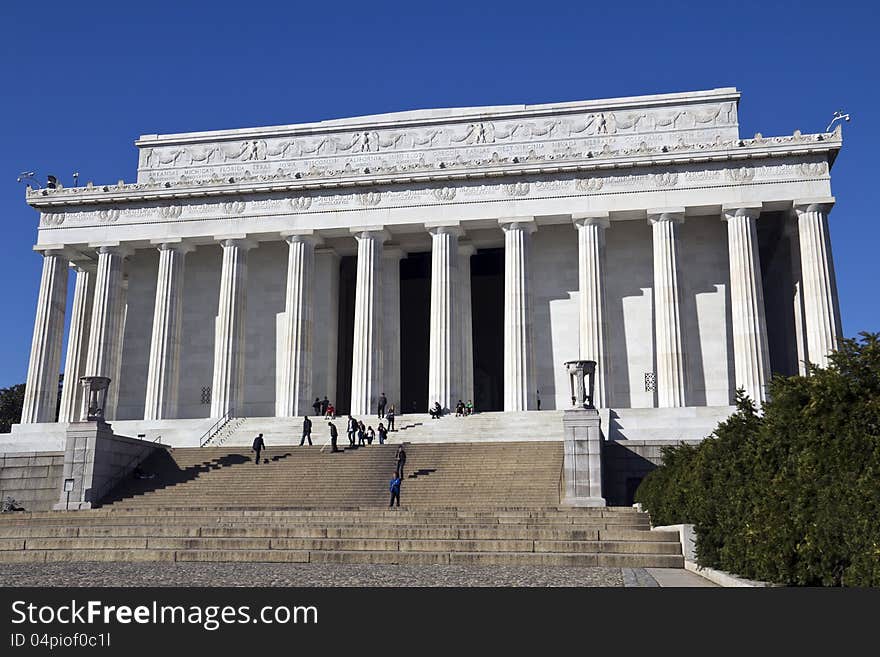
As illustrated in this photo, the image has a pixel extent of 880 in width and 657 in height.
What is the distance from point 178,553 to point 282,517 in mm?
5399

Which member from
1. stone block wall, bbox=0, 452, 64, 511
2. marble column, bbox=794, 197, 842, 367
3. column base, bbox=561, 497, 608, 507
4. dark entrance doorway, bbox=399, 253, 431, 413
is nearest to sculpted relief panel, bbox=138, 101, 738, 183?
marble column, bbox=794, 197, 842, 367

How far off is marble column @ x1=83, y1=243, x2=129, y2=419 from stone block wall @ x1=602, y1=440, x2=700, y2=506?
28860 mm

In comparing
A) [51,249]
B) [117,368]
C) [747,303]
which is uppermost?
[51,249]

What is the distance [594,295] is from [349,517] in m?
24.2

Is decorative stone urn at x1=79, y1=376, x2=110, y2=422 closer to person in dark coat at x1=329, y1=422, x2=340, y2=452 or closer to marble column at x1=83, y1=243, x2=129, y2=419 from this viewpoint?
person in dark coat at x1=329, y1=422, x2=340, y2=452

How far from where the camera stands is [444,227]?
1864 inches

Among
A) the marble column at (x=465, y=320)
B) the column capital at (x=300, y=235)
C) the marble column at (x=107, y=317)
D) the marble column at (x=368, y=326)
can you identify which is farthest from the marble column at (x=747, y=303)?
the marble column at (x=107, y=317)

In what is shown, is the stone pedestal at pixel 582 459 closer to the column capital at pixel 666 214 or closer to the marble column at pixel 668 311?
the marble column at pixel 668 311

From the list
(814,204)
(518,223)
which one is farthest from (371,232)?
(814,204)

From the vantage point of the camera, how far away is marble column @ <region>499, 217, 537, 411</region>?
146ft

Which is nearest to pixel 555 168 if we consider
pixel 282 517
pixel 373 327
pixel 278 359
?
pixel 373 327

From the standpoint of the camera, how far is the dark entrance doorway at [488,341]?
5697cm

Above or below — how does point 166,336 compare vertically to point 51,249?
below

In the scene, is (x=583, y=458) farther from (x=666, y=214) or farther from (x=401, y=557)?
(x=666, y=214)
